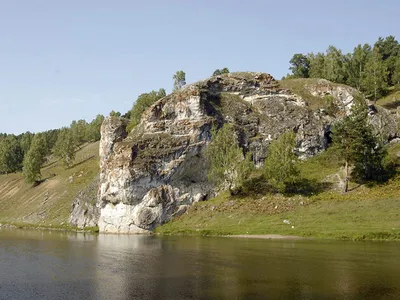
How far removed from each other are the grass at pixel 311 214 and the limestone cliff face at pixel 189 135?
796cm

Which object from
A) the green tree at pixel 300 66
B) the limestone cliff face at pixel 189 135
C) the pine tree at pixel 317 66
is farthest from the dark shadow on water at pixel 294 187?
the green tree at pixel 300 66

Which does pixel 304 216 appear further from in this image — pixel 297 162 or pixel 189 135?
pixel 189 135

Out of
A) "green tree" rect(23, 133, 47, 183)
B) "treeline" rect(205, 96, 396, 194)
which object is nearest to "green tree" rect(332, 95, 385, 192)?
"treeline" rect(205, 96, 396, 194)

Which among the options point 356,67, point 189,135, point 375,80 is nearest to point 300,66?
point 356,67

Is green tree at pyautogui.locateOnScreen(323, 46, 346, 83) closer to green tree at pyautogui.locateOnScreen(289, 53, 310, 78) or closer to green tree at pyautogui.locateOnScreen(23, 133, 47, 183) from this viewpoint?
green tree at pyautogui.locateOnScreen(289, 53, 310, 78)

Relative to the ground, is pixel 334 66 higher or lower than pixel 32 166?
higher

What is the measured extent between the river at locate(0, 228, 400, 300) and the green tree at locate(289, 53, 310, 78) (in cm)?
12823

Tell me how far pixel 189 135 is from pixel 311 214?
139ft

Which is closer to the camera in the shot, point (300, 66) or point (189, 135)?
point (189, 135)

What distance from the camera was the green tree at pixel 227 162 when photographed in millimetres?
97688

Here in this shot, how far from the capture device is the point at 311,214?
8181cm

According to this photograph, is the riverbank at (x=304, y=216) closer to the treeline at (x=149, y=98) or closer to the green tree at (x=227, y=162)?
the green tree at (x=227, y=162)

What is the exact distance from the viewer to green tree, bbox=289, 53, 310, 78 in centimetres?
17925

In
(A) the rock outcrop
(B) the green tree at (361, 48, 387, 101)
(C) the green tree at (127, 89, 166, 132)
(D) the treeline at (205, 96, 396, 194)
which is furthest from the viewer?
(C) the green tree at (127, 89, 166, 132)
